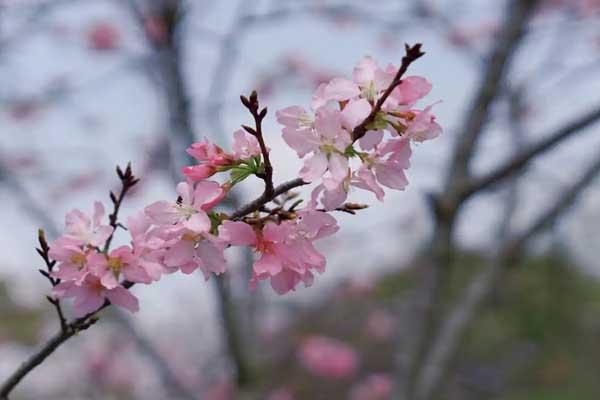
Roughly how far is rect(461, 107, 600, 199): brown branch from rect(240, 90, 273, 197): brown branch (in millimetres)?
1311

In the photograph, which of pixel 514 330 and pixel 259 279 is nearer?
pixel 259 279

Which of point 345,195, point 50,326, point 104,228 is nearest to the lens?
point 345,195

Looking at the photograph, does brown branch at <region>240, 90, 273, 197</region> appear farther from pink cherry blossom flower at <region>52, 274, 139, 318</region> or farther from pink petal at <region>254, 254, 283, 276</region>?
pink cherry blossom flower at <region>52, 274, 139, 318</region>

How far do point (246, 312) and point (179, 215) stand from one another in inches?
114

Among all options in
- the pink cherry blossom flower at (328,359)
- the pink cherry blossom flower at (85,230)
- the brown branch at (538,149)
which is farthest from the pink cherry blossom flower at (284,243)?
the pink cherry blossom flower at (328,359)

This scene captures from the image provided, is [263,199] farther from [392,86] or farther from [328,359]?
[328,359]

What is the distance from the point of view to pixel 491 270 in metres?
2.81

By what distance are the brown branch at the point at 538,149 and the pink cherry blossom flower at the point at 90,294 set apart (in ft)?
4.49

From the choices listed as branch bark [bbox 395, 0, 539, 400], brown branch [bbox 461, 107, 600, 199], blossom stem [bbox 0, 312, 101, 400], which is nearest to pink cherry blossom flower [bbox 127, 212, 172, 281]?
blossom stem [bbox 0, 312, 101, 400]

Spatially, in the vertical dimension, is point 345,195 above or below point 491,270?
below

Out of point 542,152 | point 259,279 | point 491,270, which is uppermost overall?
point 491,270

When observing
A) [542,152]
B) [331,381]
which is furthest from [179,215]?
[331,381]

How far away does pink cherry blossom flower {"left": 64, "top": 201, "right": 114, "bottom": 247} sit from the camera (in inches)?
37.1

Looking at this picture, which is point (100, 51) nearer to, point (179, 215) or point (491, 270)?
point (491, 270)
